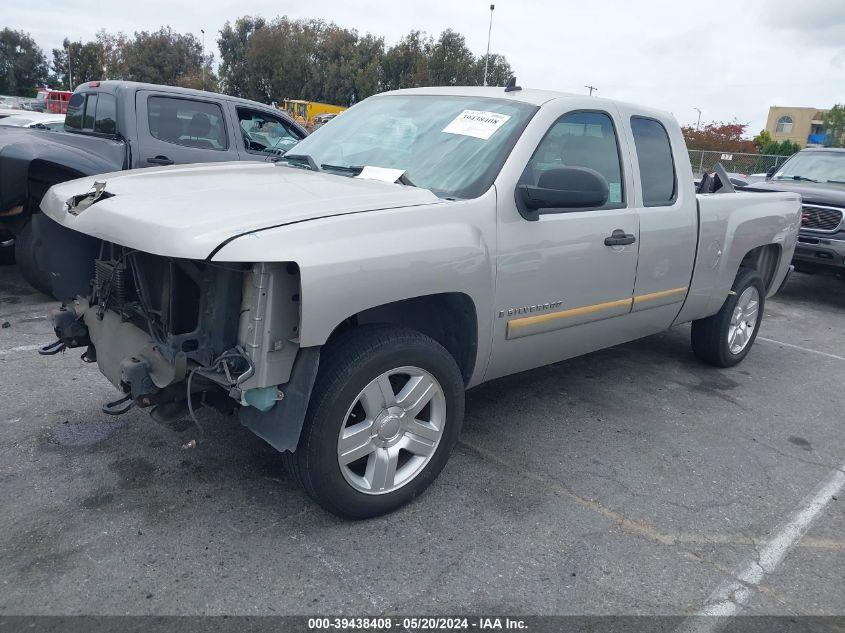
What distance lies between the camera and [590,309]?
3.83 metres

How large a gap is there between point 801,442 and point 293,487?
3.11 metres

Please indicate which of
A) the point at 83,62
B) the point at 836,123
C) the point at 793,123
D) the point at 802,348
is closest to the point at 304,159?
the point at 802,348

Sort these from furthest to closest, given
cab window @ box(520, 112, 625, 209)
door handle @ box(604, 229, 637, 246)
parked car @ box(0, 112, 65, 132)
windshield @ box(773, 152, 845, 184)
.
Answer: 1. parked car @ box(0, 112, 65, 132)
2. windshield @ box(773, 152, 845, 184)
3. door handle @ box(604, 229, 637, 246)
4. cab window @ box(520, 112, 625, 209)

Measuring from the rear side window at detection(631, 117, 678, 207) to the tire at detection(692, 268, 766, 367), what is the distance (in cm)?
126

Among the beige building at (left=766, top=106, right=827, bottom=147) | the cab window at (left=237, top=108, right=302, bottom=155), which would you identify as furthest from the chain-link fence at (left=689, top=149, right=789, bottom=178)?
the beige building at (left=766, top=106, right=827, bottom=147)

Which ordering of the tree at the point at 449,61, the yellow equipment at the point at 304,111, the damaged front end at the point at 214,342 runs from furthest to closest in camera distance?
1. the tree at the point at 449,61
2. the yellow equipment at the point at 304,111
3. the damaged front end at the point at 214,342

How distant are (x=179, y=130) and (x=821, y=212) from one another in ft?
24.2

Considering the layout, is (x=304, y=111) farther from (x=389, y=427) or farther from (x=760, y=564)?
(x=760, y=564)

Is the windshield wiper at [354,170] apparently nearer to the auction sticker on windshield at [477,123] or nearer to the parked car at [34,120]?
the auction sticker on windshield at [477,123]

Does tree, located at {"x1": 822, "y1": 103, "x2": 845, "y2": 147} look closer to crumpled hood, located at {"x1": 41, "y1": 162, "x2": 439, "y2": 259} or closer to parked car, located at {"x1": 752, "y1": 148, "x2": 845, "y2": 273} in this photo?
parked car, located at {"x1": 752, "y1": 148, "x2": 845, "y2": 273}

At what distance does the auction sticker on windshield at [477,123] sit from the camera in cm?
354

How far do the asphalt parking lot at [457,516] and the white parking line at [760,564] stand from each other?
0.9 inches

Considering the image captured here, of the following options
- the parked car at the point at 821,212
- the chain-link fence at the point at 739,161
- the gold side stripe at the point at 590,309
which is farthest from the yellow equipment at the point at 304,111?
the gold side stripe at the point at 590,309

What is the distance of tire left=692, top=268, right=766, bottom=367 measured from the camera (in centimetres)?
523
